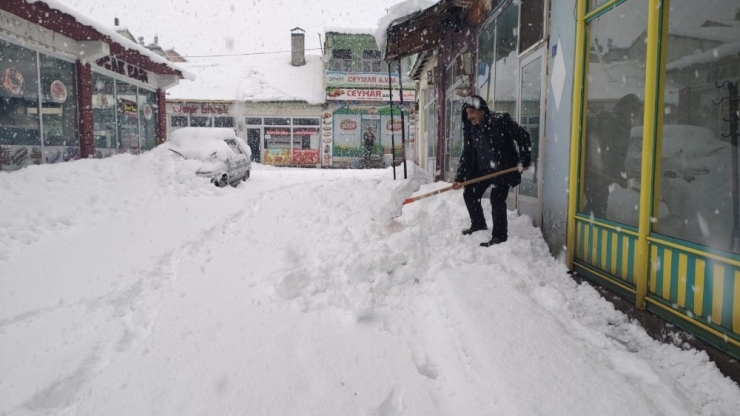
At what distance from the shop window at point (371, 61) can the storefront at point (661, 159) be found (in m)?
20.6

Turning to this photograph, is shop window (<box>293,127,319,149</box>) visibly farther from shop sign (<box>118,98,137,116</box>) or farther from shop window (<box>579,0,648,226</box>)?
shop window (<box>579,0,648,226</box>)

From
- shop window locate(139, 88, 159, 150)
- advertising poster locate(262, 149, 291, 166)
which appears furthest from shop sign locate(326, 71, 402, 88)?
shop window locate(139, 88, 159, 150)

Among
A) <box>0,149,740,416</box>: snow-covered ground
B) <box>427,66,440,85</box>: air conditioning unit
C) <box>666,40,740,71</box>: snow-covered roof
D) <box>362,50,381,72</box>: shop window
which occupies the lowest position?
<box>0,149,740,416</box>: snow-covered ground

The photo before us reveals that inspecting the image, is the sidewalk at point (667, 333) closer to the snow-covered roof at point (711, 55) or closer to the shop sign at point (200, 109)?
the snow-covered roof at point (711, 55)

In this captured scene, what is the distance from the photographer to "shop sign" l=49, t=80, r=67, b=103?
1000 centimetres

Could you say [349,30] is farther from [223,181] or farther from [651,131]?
[651,131]

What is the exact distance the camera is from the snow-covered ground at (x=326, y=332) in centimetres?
227

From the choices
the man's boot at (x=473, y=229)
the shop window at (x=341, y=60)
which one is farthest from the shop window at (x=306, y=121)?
the man's boot at (x=473, y=229)

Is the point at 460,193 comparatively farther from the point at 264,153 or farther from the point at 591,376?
the point at 264,153

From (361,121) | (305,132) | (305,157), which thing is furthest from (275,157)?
(361,121)

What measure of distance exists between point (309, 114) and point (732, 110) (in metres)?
21.8

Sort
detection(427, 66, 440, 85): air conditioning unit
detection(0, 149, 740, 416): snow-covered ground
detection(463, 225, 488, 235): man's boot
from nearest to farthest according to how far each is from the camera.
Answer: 1. detection(0, 149, 740, 416): snow-covered ground
2. detection(463, 225, 488, 235): man's boot
3. detection(427, 66, 440, 85): air conditioning unit

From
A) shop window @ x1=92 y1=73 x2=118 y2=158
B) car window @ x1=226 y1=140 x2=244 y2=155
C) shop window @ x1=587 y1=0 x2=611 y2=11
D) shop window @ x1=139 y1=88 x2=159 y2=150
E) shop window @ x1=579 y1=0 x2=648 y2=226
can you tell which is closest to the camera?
shop window @ x1=579 y1=0 x2=648 y2=226

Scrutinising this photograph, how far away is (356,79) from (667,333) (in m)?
22.3
